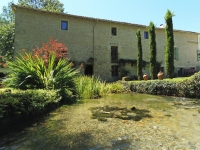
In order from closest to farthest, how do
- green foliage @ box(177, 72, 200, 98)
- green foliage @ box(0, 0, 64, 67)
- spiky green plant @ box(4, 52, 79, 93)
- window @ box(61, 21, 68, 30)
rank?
spiky green plant @ box(4, 52, 79, 93)
green foliage @ box(177, 72, 200, 98)
window @ box(61, 21, 68, 30)
green foliage @ box(0, 0, 64, 67)

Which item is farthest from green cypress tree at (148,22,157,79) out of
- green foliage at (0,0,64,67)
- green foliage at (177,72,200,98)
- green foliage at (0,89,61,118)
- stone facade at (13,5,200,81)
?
green foliage at (0,0,64,67)

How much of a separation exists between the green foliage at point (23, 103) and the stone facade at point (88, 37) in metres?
11.7

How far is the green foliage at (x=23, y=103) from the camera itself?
3.26m

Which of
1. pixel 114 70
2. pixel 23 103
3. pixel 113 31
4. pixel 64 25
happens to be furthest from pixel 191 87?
pixel 64 25

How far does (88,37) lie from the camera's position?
57.9 feet

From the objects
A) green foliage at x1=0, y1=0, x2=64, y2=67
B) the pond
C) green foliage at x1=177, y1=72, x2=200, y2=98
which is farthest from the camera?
green foliage at x1=0, y1=0, x2=64, y2=67

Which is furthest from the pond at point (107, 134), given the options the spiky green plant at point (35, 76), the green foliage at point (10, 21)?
the green foliage at point (10, 21)

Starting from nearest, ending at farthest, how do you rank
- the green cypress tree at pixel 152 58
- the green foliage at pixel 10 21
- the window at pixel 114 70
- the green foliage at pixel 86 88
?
the green foliage at pixel 86 88
the green cypress tree at pixel 152 58
the window at pixel 114 70
the green foliage at pixel 10 21

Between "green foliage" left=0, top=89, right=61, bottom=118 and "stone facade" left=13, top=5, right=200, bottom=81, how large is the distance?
11691mm

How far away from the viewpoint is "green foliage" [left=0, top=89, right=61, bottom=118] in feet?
10.7

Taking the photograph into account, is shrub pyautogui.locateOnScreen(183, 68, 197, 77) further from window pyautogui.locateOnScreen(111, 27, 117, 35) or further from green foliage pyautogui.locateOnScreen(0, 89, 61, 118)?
green foliage pyautogui.locateOnScreen(0, 89, 61, 118)

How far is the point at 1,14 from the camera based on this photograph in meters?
28.6

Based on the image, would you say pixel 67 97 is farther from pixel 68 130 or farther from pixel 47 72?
pixel 68 130

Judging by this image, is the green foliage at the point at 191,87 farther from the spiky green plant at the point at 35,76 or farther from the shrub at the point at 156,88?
the spiky green plant at the point at 35,76
